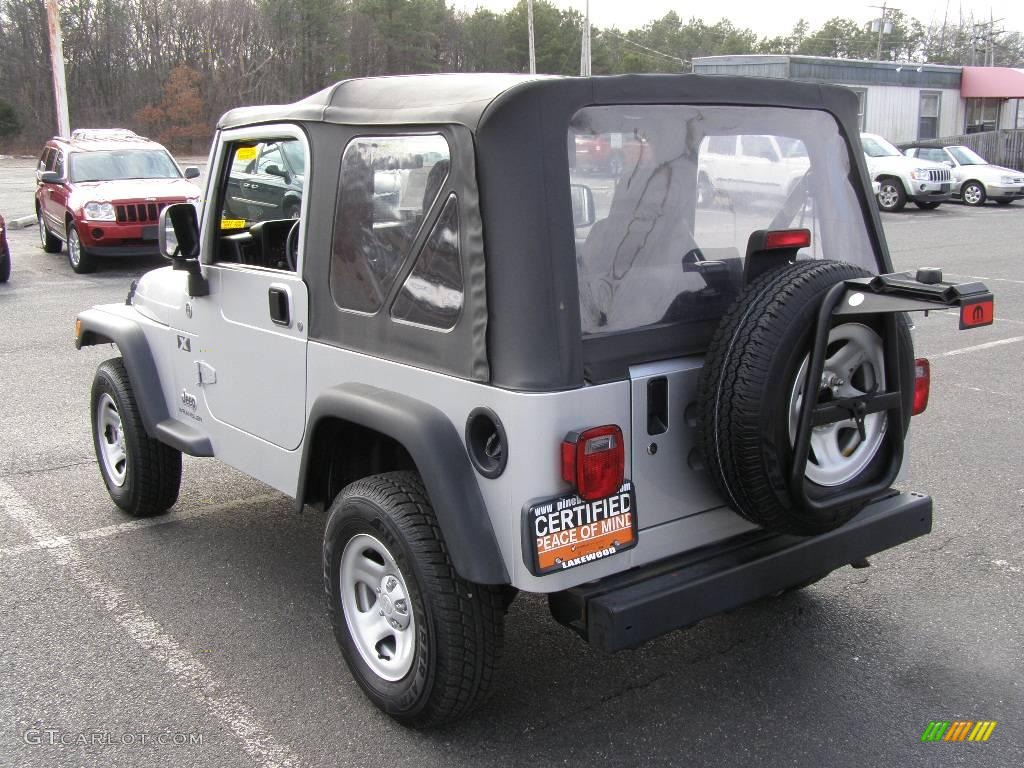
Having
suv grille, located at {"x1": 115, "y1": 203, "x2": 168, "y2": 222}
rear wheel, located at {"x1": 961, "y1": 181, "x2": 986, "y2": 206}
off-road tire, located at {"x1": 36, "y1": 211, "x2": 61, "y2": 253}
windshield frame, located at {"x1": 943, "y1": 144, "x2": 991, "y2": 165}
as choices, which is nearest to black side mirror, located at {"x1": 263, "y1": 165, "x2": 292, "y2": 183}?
suv grille, located at {"x1": 115, "y1": 203, "x2": 168, "y2": 222}

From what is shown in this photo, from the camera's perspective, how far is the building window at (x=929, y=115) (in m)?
37.8

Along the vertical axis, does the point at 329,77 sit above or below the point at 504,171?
above

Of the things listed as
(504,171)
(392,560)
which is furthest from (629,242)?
(392,560)

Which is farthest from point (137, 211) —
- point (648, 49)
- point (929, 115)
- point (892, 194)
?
point (648, 49)

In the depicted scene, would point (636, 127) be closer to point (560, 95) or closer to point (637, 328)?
point (560, 95)

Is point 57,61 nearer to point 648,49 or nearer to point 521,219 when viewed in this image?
point 521,219

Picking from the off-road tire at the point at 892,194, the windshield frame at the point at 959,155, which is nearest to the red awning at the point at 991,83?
the windshield frame at the point at 959,155

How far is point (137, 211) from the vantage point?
1373 centimetres

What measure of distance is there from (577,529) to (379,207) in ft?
4.06

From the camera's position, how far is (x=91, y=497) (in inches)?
211

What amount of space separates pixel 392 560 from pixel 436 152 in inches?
49.0

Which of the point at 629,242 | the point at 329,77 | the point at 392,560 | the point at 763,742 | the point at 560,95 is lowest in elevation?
the point at 763,742

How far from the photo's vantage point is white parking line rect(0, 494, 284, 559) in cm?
470

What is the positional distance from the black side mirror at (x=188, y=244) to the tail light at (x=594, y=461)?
209cm
